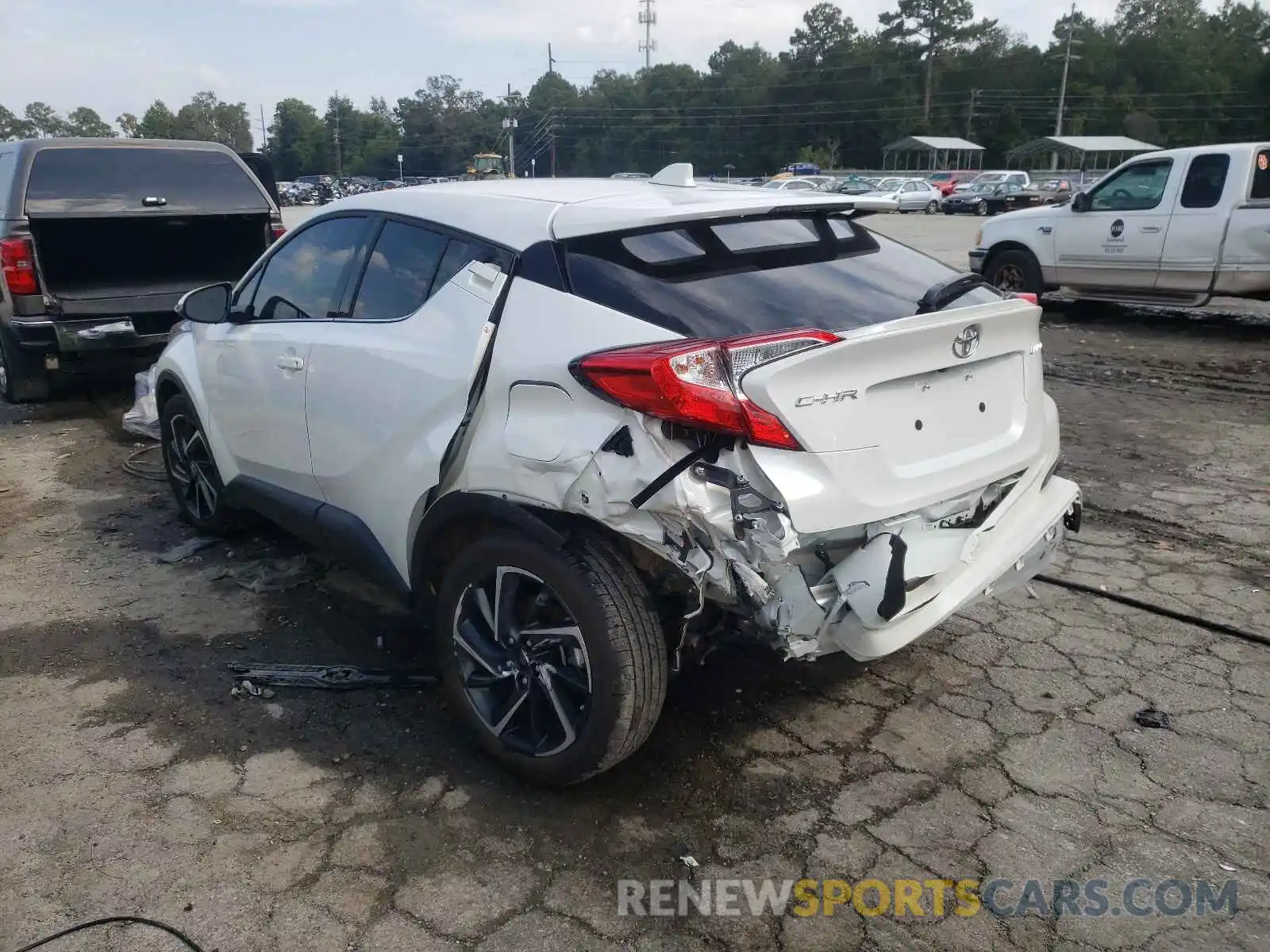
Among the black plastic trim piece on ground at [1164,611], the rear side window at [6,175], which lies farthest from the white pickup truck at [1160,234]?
the rear side window at [6,175]

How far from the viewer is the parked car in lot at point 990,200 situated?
4000 cm

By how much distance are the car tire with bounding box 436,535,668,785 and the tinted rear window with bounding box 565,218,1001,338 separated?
678mm

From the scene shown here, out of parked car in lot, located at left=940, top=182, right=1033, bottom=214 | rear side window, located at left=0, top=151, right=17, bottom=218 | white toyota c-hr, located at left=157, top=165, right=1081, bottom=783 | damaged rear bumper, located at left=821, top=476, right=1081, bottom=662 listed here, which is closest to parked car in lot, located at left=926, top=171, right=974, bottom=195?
parked car in lot, located at left=940, top=182, right=1033, bottom=214

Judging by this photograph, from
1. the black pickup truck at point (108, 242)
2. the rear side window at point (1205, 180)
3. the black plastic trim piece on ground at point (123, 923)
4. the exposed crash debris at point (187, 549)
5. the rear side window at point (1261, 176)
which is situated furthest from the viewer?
the rear side window at point (1205, 180)

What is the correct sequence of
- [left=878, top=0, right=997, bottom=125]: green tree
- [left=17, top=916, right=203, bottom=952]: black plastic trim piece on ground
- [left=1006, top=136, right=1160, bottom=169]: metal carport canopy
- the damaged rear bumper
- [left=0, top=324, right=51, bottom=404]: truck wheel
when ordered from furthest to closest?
[left=878, top=0, right=997, bottom=125]: green tree < [left=1006, top=136, right=1160, bottom=169]: metal carport canopy < [left=0, top=324, right=51, bottom=404]: truck wheel < the damaged rear bumper < [left=17, top=916, right=203, bottom=952]: black plastic trim piece on ground

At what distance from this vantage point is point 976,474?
2.83m

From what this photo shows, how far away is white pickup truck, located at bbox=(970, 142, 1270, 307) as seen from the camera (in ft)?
31.9

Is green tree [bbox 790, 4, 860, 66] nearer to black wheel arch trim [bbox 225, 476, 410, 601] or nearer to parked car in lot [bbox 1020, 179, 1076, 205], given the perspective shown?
parked car in lot [bbox 1020, 179, 1076, 205]

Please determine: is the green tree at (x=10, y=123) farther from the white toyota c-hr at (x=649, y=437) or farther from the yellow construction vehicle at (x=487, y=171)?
the white toyota c-hr at (x=649, y=437)

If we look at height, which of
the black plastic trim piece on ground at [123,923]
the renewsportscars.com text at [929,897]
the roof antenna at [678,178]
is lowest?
the black plastic trim piece on ground at [123,923]

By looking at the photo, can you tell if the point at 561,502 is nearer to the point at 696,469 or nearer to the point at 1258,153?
the point at 696,469

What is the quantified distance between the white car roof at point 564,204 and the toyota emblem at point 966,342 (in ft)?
2.32

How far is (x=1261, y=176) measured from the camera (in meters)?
9.73

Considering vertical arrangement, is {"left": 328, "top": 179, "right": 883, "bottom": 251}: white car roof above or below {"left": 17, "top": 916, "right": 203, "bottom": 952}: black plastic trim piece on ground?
above
